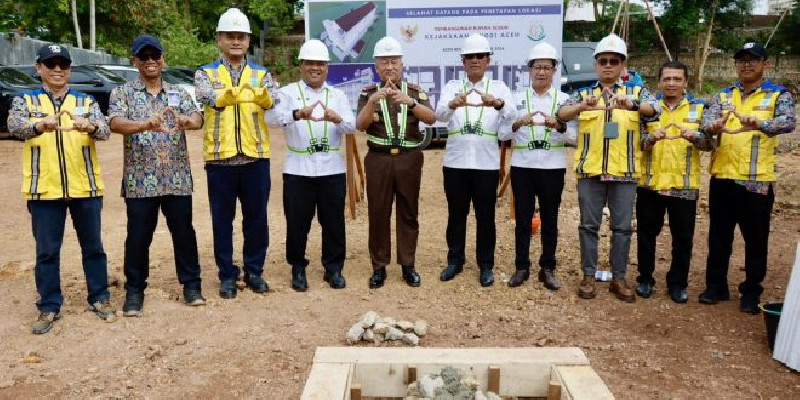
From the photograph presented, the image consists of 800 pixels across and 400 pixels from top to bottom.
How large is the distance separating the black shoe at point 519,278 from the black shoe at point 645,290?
851mm

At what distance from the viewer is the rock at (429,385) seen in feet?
9.76

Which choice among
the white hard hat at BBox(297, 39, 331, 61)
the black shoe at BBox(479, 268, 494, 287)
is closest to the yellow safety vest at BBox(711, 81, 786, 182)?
the black shoe at BBox(479, 268, 494, 287)

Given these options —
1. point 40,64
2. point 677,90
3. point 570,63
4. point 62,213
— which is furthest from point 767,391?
point 570,63

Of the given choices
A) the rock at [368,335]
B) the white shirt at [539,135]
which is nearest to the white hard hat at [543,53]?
the white shirt at [539,135]

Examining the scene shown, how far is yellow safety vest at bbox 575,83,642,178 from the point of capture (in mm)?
4902

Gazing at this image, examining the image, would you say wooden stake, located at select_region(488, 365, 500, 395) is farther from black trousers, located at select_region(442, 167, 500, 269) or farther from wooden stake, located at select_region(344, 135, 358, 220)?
wooden stake, located at select_region(344, 135, 358, 220)

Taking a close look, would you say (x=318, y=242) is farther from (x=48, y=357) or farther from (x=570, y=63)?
(x=570, y=63)

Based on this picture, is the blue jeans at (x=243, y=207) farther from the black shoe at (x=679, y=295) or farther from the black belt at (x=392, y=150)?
the black shoe at (x=679, y=295)

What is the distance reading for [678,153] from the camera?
16.0 ft

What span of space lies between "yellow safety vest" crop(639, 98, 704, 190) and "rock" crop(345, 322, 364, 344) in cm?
233

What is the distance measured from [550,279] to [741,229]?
1404 millimetres

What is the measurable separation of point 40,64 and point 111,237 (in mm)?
2984

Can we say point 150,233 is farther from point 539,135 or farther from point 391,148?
→ point 539,135

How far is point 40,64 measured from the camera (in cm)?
447
